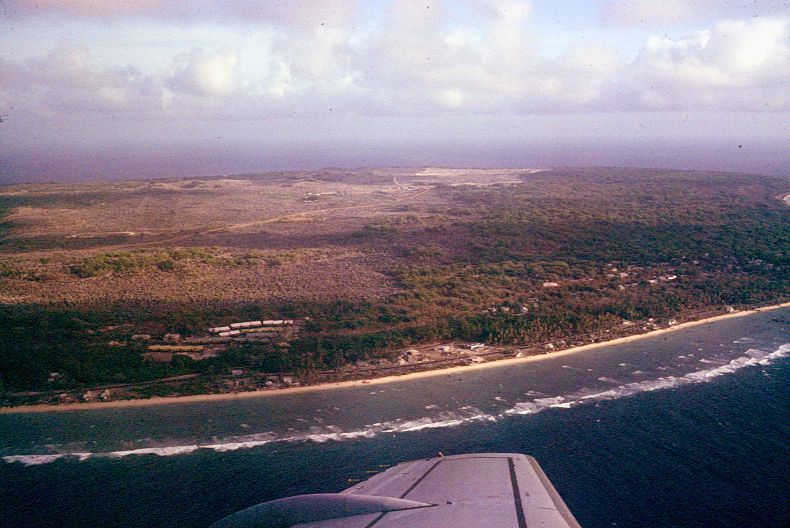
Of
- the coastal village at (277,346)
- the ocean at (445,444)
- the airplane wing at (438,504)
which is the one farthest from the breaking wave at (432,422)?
the airplane wing at (438,504)

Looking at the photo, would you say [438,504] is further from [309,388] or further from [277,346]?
[277,346]

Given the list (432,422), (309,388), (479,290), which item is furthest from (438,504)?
(479,290)

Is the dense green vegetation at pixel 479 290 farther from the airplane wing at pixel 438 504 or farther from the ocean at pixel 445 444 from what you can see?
the airplane wing at pixel 438 504

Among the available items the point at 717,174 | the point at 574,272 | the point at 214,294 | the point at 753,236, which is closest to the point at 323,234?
the point at 214,294

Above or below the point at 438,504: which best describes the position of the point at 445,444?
below

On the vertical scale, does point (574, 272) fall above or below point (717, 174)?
below

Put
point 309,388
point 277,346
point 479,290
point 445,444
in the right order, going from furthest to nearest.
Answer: point 479,290, point 277,346, point 309,388, point 445,444

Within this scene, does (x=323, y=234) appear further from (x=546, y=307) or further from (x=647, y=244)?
(x=647, y=244)
